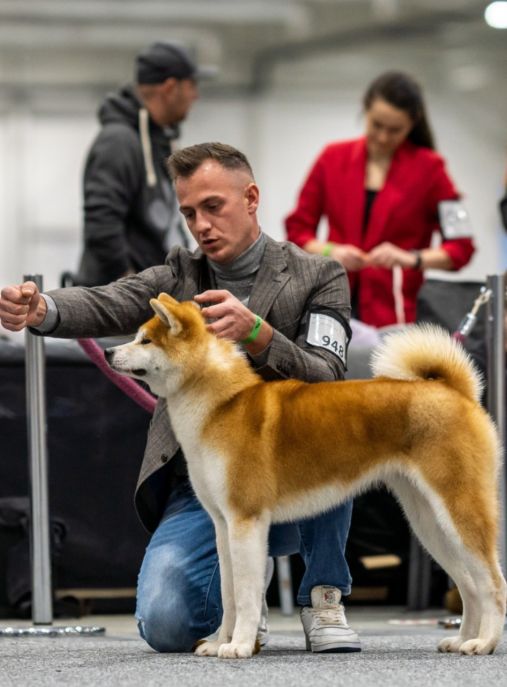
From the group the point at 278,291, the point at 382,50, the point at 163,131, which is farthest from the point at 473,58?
the point at 278,291

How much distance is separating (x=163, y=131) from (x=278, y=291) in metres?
2.08

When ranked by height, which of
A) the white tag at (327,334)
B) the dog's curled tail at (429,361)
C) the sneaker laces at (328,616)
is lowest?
the sneaker laces at (328,616)

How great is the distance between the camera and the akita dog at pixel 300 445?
2.57 m

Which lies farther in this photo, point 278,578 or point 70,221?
point 70,221

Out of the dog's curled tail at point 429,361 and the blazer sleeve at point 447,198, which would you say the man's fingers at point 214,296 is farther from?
the blazer sleeve at point 447,198

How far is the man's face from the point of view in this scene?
9.41ft

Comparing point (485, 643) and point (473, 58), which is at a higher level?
point (473, 58)

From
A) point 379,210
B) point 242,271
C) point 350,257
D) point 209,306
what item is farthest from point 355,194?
point 209,306

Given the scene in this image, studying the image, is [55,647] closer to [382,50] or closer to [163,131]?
[163,131]

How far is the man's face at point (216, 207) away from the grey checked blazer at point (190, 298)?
0.34 feet

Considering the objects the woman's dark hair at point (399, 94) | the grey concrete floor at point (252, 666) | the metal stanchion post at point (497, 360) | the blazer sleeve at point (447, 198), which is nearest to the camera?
the grey concrete floor at point (252, 666)

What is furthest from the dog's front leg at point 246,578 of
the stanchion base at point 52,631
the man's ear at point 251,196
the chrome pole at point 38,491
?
the chrome pole at point 38,491

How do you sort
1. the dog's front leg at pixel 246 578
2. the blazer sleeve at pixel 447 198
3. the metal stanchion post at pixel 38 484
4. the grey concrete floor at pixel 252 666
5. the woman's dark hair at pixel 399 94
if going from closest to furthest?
the grey concrete floor at pixel 252 666 < the dog's front leg at pixel 246 578 < the metal stanchion post at pixel 38 484 < the woman's dark hair at pixel 399 94 < the blazer sleeve at pixel 447 198

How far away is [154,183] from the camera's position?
477 cm
